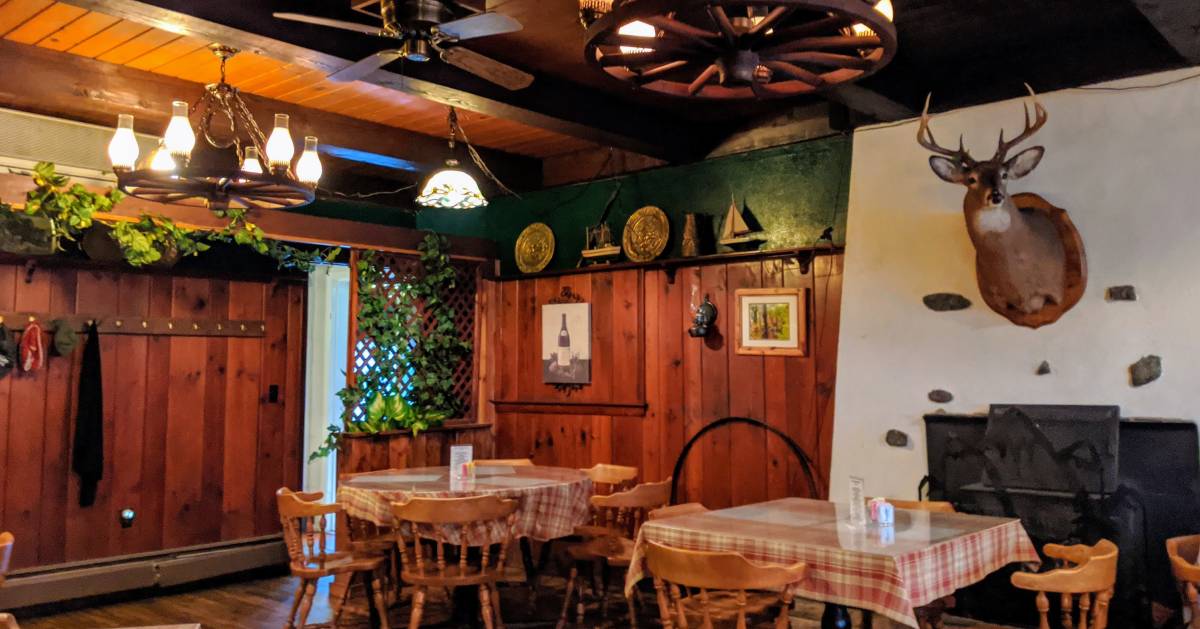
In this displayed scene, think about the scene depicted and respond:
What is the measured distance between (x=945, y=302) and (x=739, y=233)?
4.46 ft

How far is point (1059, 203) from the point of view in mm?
4176

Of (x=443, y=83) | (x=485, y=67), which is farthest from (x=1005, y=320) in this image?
(x=443, y=83)

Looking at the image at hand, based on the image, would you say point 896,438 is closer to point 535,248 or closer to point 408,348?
point 535,248

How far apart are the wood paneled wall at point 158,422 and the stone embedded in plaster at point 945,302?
4472 millimetres

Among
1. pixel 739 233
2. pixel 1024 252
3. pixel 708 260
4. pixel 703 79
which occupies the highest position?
pixel 703 79

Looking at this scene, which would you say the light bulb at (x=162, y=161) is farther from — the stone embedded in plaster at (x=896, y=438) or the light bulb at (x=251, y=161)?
the stone embedded in plaster at (x=896, y=438)

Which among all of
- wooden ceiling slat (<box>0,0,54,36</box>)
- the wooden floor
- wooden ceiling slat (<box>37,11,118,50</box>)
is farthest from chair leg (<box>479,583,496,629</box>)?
wooden ceiling slat (<box>0,0,54,36</box>)

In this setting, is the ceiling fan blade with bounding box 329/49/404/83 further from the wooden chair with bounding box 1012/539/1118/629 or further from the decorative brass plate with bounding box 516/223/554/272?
the decorative brass plate with bounding box 516/223/554/272

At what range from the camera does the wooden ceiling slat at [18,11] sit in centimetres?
388

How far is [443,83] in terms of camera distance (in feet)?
14.1

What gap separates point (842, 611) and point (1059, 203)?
212cm

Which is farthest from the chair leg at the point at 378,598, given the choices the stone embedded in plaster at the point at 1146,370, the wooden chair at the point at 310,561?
the stone embedded in plaster at the point at 1146,370

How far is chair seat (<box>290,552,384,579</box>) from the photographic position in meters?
4.25

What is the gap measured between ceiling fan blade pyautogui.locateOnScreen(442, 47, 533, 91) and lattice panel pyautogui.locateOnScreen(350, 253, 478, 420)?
2838 mm
